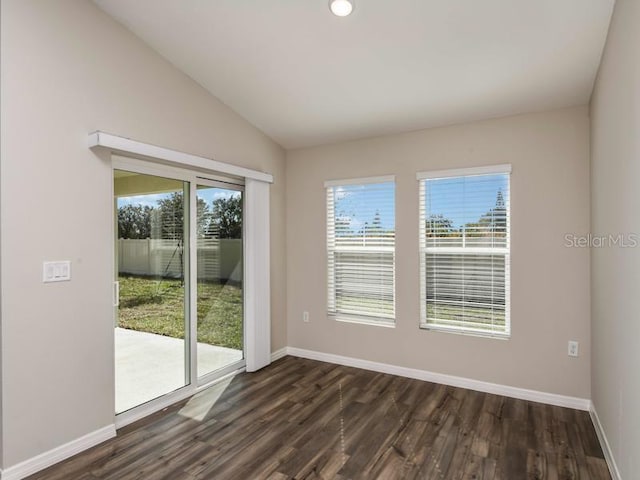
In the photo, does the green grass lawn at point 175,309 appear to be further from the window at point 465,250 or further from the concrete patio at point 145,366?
the window at point 465,250

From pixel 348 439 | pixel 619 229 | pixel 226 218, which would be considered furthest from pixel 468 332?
pixel 226 218

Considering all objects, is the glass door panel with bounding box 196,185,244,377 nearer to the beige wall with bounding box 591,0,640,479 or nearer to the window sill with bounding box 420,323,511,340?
the window sill with bounding box 420,323,511,340

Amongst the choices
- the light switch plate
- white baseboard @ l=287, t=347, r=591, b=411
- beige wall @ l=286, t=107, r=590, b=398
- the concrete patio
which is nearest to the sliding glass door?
the concrete patio

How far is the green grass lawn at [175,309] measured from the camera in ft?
9.82

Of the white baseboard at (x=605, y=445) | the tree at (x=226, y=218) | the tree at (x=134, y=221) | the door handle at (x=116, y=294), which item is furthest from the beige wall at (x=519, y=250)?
the door handle at (x=116, y=294)

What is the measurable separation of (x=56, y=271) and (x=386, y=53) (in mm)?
2620

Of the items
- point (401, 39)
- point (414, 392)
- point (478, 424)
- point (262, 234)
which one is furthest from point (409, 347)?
point (401, 39)

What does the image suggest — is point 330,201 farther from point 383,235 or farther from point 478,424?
point 478,424

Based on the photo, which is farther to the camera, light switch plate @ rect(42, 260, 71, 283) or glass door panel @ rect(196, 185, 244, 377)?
glass door panel @ rect(196, 185, 244, 377)

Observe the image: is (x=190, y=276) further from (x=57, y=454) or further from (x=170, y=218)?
(x=57, y=454)

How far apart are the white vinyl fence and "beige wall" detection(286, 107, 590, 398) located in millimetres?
1318

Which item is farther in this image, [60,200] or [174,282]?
[174,282]

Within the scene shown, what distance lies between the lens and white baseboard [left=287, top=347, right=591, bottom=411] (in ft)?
10.3

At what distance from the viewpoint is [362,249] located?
4.12 metres
